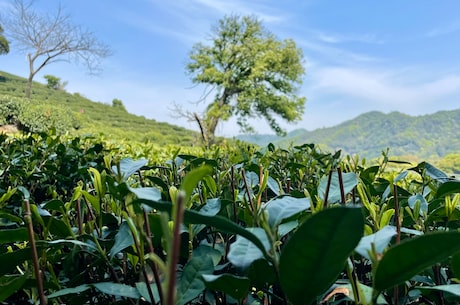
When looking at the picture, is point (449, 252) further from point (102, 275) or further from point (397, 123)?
point (397, 123)

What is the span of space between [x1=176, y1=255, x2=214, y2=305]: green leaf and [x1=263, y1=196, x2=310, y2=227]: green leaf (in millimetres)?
70

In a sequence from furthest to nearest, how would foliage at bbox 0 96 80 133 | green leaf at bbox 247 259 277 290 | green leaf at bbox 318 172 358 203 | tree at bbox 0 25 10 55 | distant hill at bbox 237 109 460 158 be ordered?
distant hill at bbox 237 109 460 158
tree at bbox 0 25 10 55
foliage at bbox 0 96 80 133
green leaf at bbox 318 172 358 203
green leaf at bbox 247 259 277 290

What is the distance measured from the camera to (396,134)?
49531mm

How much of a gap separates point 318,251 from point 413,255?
0.06 metres

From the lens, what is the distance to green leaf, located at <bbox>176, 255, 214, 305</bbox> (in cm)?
30

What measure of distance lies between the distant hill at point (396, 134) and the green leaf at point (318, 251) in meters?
41.2

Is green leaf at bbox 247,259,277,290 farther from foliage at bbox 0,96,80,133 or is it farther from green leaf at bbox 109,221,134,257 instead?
foliage at bbox 0,96,80,133

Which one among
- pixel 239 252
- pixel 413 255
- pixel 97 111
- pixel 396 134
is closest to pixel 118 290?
pixel 239 252

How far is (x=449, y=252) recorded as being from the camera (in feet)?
0.80

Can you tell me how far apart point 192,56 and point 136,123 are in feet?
23.0

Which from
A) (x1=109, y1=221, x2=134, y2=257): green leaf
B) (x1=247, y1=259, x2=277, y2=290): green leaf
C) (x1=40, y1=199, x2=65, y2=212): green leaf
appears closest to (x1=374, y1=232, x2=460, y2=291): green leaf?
(x1=247, y1=259, x2=277, y2=290): green leaf

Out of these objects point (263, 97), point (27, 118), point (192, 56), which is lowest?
point (27, 118)

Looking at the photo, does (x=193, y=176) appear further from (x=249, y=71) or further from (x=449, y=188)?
(x=249, y=71)

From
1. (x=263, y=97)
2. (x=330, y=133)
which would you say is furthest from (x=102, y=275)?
(x=330, y=133)
